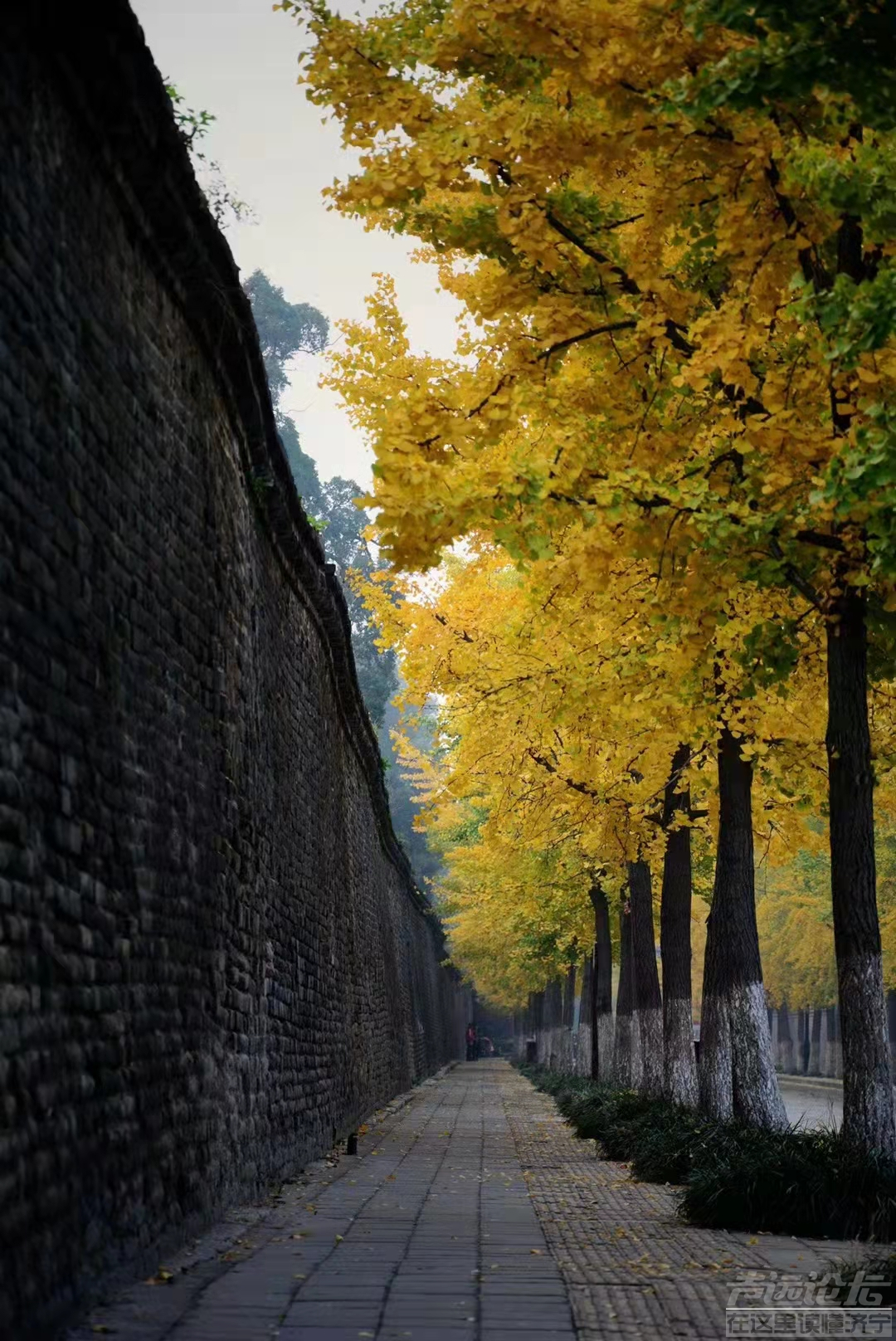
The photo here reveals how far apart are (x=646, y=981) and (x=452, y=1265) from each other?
11.8 metres

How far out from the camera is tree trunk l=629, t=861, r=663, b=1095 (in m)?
17.9

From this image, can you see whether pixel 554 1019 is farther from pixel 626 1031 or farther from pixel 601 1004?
pixel 626 1031

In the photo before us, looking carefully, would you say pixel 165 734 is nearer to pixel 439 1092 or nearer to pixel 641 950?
pixel 641 950

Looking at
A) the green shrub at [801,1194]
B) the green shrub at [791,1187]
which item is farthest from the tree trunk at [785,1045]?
the green shrub at [801,1194]

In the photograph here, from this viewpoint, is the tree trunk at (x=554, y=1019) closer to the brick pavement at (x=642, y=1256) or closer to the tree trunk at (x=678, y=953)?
the tree trunk at (x=678, y=953)

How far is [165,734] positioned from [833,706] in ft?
13.8

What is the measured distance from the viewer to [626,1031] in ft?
73.5

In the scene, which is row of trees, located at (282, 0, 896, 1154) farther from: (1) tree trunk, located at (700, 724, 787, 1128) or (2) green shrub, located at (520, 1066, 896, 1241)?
(1) tree trunk, located at (700, 724, 787, 1128)

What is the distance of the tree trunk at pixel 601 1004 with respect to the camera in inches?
1031


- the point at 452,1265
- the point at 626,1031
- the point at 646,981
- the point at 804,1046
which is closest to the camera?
the point at 452,1265

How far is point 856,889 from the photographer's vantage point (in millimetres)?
9281

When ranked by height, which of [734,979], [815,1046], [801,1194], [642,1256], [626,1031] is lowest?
[642,1256]

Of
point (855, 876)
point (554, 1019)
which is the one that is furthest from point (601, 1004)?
point (855, 876)

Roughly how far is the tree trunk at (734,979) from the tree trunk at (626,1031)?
7019mm
